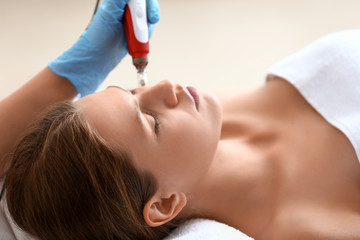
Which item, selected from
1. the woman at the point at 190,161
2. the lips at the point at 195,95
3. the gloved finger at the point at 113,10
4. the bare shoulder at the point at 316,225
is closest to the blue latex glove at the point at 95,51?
the gloved finger at the point at 113,10

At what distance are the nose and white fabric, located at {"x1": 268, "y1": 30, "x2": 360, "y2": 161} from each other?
1.49 feet

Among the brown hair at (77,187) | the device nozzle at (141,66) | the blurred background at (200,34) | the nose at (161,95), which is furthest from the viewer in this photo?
the blurred background at (200,34)

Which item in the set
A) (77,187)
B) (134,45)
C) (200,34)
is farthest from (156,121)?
(200,34)

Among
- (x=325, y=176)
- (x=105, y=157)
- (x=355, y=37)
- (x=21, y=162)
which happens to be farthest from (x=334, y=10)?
(x=21, y=162)

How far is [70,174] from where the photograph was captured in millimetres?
889

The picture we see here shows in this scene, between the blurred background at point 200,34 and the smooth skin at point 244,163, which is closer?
the smooth skin at point 244,163

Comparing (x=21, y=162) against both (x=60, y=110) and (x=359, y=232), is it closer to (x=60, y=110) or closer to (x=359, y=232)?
(x=60, y=110)

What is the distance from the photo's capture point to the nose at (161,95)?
987 mm

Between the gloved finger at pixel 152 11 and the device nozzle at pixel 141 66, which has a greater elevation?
the gloved finger at pixel 152 11

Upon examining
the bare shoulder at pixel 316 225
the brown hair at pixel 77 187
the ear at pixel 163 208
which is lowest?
the bare shoulder at pixel 316 225

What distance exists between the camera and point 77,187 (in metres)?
0.88

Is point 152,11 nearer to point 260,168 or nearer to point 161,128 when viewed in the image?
point 161,128

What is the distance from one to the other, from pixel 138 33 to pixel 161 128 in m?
0.39

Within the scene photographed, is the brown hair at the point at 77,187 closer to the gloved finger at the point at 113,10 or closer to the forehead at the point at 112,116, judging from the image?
the forehead at the point at 112,116
